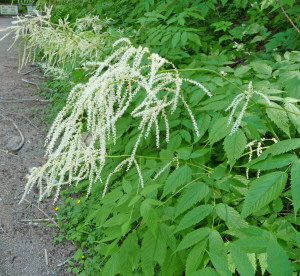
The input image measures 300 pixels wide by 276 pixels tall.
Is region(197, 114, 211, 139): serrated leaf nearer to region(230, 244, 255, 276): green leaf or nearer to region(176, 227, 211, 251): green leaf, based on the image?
region(176, 227, 211, 251): green leaf

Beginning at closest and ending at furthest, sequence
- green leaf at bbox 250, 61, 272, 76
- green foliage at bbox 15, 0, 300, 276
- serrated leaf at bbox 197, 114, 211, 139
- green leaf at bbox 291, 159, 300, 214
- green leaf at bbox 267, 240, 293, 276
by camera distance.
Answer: green leaf at bbox 267, 240, 293, 276, green leaf at bbox 291, 159, 300, 214, green foliage at bbox 15, 0, 300, 276, serrated leaf at bbox 197, 114, 211, 139, green leaf at bbox 250, 61, 272, 76

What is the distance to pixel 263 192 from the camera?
4.49 feet

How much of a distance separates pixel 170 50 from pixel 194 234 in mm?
2544

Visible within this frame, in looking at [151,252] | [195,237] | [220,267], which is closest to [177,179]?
[195,237]

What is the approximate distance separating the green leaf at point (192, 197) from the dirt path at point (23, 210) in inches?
103

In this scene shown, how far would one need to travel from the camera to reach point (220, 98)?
7.20ft

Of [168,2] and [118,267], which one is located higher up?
[168,2]

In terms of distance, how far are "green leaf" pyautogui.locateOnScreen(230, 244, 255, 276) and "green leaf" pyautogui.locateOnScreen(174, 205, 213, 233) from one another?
1.46ft

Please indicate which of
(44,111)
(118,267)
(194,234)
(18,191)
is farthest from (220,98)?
(44,111)

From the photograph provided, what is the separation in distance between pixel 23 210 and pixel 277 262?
417cm

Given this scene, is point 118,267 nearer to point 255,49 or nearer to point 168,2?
point 168,2

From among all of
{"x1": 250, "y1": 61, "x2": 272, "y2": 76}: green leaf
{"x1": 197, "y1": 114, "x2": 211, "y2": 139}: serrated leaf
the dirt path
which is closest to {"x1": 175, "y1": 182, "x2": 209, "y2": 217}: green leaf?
{"x1": 197, "y1": 114, "x2": 211, "y2": 139}: serrated leaf

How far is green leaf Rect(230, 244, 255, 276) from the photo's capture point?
111cm

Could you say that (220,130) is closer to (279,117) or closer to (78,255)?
(279,117)
